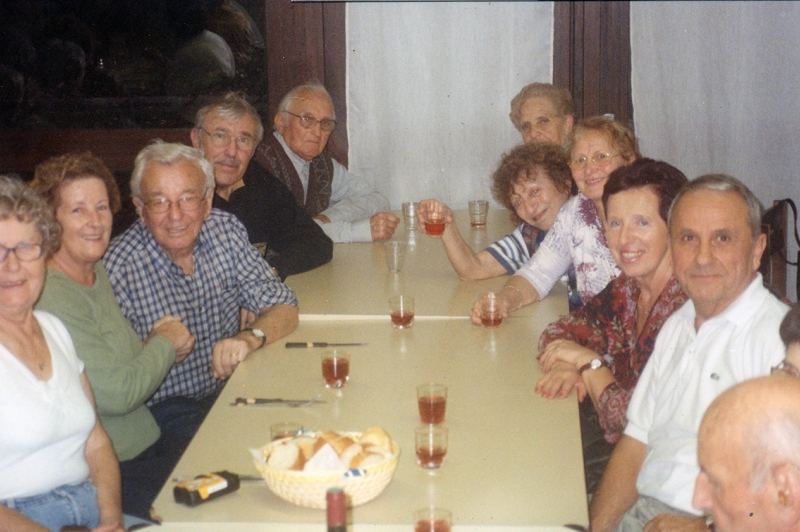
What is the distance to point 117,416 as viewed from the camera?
207cm

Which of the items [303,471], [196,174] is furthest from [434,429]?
[196,174]

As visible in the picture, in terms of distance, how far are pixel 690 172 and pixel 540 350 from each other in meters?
2.68

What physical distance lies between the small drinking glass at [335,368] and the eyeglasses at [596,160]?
112 centimetres

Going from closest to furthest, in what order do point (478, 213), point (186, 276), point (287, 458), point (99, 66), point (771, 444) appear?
point (771, 444)
point (287, 458)
point (186, 276)
point (478, 213)
point (99, 66)

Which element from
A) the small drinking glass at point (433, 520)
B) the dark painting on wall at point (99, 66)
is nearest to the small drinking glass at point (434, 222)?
the small drinking glass at point (433, 520)

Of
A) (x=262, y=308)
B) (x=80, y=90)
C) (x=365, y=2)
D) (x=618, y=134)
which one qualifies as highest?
(x=365, y=2)

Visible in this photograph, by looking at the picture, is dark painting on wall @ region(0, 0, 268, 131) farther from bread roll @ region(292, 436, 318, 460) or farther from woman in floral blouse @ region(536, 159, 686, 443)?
bread roll @ region(292, 436, 318, 460)

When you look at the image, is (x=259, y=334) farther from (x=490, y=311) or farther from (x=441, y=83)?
(x=441, y=83)

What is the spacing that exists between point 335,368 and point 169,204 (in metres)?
0.81

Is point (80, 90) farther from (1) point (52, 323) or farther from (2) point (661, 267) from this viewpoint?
(2) point (661, 267)

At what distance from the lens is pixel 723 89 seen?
13.7 feet

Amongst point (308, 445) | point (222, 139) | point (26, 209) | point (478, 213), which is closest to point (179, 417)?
point (26, 209)

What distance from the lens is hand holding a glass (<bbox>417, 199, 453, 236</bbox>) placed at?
10.1 ft

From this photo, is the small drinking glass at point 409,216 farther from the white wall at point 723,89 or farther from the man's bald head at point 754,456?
the man's bald head at point 754,456
